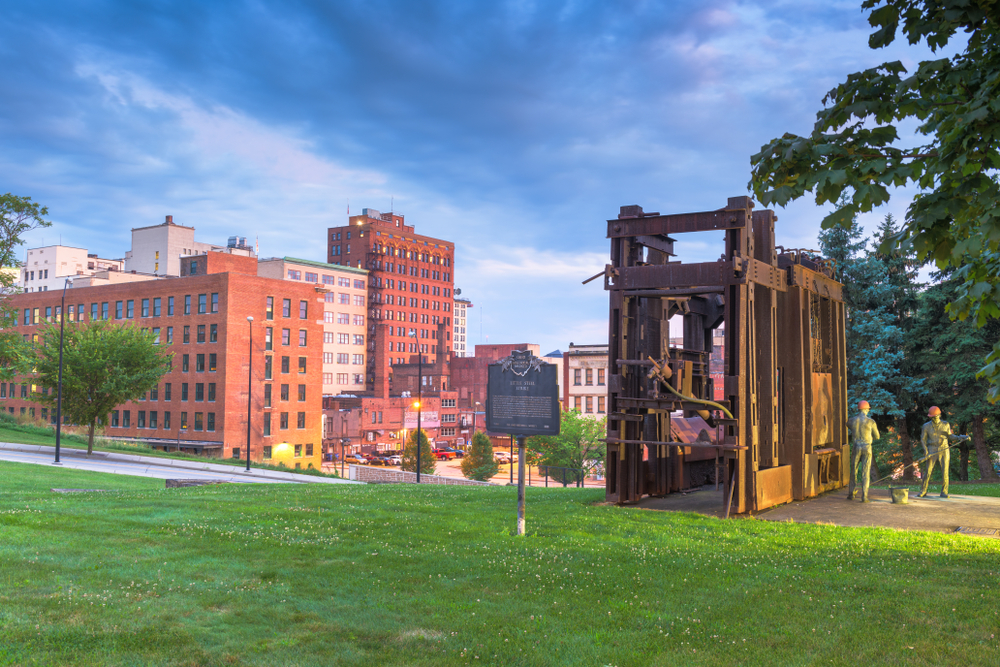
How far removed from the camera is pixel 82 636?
7.03 metres

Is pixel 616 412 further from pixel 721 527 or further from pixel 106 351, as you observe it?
pixel 106 351

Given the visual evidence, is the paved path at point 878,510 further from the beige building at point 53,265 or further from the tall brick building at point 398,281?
the beige building at point 53,265

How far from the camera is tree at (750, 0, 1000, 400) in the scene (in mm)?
5652

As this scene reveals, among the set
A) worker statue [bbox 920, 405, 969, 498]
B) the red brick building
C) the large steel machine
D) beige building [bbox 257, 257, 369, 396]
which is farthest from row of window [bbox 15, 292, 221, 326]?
worker statue [bbox 920, 405, 969, 498]

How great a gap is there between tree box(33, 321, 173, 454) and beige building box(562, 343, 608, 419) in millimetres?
47603

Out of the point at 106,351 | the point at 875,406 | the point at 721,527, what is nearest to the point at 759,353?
the point at 721,527

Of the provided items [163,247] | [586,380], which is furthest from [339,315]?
[586,380]

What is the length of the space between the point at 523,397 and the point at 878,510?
29.7 ft

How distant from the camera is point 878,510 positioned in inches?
664

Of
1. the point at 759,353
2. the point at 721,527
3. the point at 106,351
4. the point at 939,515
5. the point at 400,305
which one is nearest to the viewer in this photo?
the point at 721,527

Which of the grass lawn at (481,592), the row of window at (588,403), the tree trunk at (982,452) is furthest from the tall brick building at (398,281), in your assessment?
the grass lawn at (481,592)

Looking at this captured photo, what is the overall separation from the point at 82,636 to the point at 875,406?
32.9 metres

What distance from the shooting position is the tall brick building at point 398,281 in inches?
5778

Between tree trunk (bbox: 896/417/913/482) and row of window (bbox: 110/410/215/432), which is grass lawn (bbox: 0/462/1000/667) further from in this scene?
row of window (bbox: 110/410/215/432)
